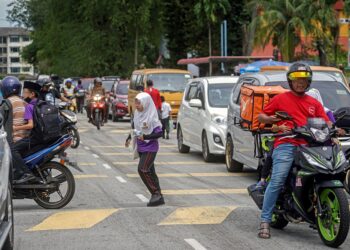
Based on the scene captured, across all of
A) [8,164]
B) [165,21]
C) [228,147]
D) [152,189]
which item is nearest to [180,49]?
[165,21]

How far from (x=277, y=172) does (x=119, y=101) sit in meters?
27.7

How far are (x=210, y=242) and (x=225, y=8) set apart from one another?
49.2m

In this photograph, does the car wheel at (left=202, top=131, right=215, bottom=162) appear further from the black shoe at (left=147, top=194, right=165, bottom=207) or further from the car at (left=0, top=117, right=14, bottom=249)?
the car at (left=0, top=117, right=14, bottom=249)

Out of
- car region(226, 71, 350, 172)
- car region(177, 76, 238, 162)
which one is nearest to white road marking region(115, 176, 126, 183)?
car region(226, 71, 350, 172)

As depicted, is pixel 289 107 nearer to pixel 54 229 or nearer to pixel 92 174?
pixel 54 229

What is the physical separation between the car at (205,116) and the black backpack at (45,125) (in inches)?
260

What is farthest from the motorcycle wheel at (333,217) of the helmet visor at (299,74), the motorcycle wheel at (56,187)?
the motorcycle wheel at (56,187)

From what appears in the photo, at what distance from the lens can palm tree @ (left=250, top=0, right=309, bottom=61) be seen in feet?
192

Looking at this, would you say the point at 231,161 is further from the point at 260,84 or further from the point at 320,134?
the point at 320,134

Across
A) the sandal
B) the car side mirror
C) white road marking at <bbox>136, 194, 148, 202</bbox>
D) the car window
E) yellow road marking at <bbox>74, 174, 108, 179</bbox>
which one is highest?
the car window

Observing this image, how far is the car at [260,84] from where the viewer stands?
14.4 m

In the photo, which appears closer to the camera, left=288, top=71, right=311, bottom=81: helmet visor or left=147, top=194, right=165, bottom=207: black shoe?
left=288, top=71, right=311, bottom=81: helmet visor

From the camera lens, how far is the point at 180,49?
63.3 metres

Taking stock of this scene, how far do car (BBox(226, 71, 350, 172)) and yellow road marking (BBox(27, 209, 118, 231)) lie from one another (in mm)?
4126
